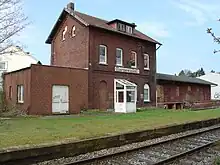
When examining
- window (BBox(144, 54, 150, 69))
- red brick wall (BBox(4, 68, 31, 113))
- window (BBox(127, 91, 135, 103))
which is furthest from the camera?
window (BBox(144, 54, 150, 69))

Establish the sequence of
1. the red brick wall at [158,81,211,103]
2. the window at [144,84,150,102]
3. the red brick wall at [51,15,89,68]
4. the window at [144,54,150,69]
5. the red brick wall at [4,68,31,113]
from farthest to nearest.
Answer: the red brick wall at [158,81,211,103], the window at [144,54,150,69], the window at [144,84,150,102], the red brick wall at [51,15,89,68], the red brick wall at [4,68,31,113]

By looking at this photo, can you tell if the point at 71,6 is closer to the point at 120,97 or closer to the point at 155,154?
the point at 120,97

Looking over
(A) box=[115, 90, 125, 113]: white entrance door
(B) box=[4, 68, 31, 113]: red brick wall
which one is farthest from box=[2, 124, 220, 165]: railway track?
(A) box=[115, 90, 125, 113]: white entrance door

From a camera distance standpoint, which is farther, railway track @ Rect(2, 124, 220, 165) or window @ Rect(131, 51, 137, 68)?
window @ Rect(131, 51, 137, 68)

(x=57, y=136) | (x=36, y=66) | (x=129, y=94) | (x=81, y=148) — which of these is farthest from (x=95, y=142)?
(x=129, y=94)

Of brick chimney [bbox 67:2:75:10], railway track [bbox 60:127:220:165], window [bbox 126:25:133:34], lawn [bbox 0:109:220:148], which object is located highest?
brick chimney [bbox 67:2:75:10]

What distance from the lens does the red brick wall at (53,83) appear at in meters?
21.7

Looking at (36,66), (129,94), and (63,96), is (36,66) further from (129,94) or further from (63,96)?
(129,94)

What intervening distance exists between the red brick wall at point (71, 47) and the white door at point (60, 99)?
3401 millimetres

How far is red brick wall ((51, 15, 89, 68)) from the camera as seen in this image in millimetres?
26125

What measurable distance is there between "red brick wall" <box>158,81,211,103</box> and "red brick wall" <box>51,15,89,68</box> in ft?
39.4

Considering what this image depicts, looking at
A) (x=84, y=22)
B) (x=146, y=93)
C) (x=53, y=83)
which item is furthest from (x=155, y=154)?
(x=146, y=93)

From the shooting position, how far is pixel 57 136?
10203 mm

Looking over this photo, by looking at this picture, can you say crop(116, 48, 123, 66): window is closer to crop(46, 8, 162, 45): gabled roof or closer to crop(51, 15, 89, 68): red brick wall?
crop(46, 8, 162, 45): gabled roof
